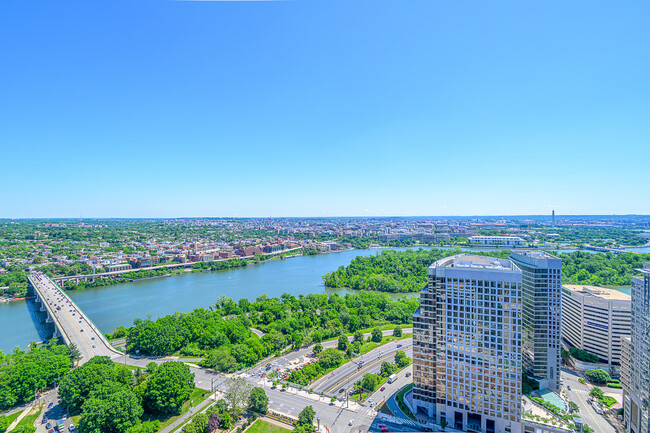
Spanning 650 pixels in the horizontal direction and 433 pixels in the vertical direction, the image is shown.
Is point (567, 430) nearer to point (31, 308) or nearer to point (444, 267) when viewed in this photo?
point (444, 267)

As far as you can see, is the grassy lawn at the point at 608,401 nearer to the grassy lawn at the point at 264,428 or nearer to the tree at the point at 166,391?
the grassy lawn at the point at 264,428

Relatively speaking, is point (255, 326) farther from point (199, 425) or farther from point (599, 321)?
point (599, 321)

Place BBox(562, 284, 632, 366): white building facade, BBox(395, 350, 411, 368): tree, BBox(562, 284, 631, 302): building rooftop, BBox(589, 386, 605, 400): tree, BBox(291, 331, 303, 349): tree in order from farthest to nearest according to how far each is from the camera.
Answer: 1. BBox(291, 331, 303, 349): tree
2. BBox(562, 284, 631, 302): building rooftop
3. BBox(395, 350, 411, 368): tree
4. BBox(562, 284, 632, 366): white building facade
5. BBox(589, 386, 605, 400): tree

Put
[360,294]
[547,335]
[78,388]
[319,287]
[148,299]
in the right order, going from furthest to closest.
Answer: [319,287] → [148,299] → [360,294] → [547,335] → [78,388]

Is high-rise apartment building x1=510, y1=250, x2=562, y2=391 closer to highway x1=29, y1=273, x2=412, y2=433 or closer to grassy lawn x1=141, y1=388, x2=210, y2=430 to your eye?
highway x1=29, y1=273, x2=412, y2=433

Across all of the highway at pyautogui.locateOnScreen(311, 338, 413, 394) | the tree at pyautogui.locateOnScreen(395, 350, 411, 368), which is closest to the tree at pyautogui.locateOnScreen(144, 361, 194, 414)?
the highway at pyautogui.locateOnScreen(311, 338, 413, 394)

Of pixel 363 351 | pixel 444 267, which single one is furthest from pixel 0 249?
pixel 444 267
